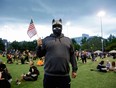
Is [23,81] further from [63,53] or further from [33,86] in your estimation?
[63,53]

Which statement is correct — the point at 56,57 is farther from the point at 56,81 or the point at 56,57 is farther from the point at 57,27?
the point at 57,27

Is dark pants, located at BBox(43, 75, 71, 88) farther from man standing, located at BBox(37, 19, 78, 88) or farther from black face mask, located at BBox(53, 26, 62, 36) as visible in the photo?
black face mask, located at BBox(53, 26, 62, 36)

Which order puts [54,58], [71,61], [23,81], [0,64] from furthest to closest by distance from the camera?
1. [23,81]
2. [0,64]
3. [71,61]
4. [54,58]

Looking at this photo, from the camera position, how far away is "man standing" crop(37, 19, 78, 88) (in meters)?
4.37

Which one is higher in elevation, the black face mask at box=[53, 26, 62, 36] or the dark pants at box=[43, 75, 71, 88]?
the black face mask at box=[53, 26, 62, 36]

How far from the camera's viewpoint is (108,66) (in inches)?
808

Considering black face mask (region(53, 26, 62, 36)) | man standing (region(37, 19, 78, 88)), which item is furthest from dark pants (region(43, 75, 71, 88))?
black face mask (region(53, 26, 62, 36))

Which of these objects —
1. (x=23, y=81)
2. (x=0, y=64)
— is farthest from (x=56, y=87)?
(x=23, y=81)

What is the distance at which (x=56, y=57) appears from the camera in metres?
4.38

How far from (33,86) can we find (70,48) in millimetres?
7779

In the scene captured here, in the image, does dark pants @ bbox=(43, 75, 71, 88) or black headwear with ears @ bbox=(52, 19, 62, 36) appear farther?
black headwear with ears @ bbox=(52, 19, 62, 36)

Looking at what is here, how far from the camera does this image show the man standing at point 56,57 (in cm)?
437

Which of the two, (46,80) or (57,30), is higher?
(57,30)

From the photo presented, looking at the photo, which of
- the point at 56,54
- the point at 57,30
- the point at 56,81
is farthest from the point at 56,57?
the point at 57,30
